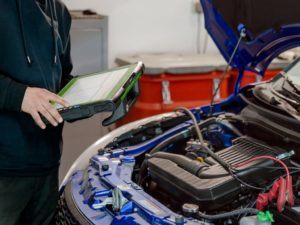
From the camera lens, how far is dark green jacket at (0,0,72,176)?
169cm

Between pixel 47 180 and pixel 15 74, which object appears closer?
pixel 15 74

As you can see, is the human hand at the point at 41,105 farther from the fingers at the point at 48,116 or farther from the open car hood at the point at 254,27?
the open car hood at the point at 254,27

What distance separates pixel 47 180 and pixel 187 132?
569 mm

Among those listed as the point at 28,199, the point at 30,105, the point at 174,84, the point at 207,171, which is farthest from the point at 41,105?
the point at 174,84

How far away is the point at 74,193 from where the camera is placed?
65.4 inches

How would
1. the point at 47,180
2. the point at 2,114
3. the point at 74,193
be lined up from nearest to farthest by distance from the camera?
the point at 74,193 → the point at 2,114 → the point at 47,180

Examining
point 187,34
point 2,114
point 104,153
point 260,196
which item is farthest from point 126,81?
point 187,34

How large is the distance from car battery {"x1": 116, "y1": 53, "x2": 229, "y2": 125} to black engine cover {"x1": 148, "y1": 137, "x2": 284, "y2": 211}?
1581 millimetres

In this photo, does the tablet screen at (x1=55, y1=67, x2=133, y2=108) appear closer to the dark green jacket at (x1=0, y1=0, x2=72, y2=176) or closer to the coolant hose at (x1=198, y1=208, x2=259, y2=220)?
the dark green jacket at (x1=0, y1=0, x2=72, y2=176)

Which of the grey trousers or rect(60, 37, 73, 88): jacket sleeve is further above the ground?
rect(60, 37, 73, 88): jacket sleeve

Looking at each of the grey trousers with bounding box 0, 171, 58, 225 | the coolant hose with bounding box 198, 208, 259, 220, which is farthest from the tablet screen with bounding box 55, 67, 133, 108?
the coolant hose with bounding box 198, 208, 259, 220

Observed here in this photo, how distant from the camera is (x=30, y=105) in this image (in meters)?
1.61

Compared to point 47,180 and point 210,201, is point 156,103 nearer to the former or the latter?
point 47,180

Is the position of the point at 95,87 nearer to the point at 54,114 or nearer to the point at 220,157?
the point at 54,114
